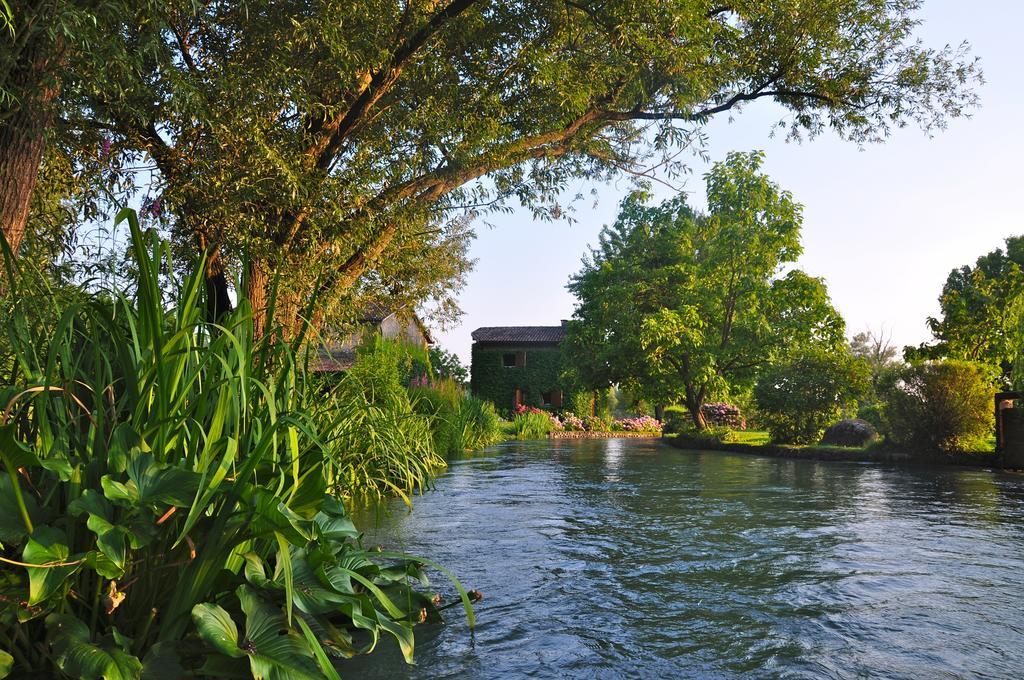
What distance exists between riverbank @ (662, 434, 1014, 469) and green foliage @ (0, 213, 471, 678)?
11.9 m

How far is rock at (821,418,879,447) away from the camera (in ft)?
51.2

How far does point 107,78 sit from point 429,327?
62.2 feet

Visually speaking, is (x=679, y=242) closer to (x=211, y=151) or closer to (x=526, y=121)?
(x=526, y=121)

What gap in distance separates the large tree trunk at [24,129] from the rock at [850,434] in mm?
15248

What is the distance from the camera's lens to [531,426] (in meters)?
24.1

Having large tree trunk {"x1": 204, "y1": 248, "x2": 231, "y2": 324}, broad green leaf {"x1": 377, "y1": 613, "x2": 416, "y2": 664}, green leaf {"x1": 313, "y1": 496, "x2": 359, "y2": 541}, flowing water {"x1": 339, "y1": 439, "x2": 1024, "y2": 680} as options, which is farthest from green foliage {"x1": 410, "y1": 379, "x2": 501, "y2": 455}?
broad green leaf {"x1": 377, "y1": 613, "x2": 416, "y2": 664}

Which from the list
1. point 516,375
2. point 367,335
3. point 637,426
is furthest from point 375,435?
point 516,375

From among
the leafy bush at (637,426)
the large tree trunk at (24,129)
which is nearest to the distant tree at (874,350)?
the leafy bush at (637,426)

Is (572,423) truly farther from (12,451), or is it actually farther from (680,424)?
(12,451)

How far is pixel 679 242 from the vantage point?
24.0m

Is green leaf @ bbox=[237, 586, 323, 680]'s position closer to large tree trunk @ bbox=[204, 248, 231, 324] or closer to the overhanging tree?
the overhanging tree

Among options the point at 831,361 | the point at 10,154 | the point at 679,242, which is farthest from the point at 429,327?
the point at 10,154

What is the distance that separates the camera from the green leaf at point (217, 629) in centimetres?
195

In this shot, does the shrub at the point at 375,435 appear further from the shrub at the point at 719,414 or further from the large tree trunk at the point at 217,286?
the shrub at the point at 719,414
